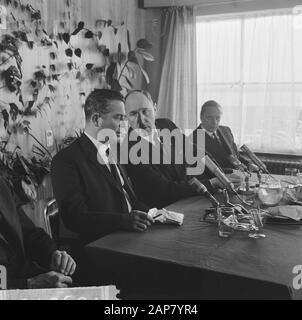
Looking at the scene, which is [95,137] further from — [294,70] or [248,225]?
[294,70]

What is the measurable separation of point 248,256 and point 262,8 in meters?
3.32

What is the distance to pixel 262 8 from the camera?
404cm

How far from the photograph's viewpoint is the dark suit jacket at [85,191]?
6.13ft

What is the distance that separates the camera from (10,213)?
158 centimetres

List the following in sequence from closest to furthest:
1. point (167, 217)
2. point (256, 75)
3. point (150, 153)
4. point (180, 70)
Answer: point (167, 217)
point (150, 153)
point (256, 75)
point (180, 70)

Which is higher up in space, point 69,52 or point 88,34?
point 88,34

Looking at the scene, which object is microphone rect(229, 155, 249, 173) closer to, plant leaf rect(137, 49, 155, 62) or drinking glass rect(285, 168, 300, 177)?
drinking glass rect(285, 168, 300, 177)

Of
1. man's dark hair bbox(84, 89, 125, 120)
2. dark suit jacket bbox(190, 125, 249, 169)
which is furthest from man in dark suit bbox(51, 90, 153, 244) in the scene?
dark suit jacket bbox(190, 125, 249, 169)

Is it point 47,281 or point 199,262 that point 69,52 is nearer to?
point 47,281

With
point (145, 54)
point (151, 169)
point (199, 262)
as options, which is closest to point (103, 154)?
point (151, 169)

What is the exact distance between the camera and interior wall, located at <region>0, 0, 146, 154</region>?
3197 millimetres

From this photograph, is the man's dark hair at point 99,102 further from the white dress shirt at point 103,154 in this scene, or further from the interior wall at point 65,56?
the interior wall at point 65,56

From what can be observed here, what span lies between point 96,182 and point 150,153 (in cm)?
63
